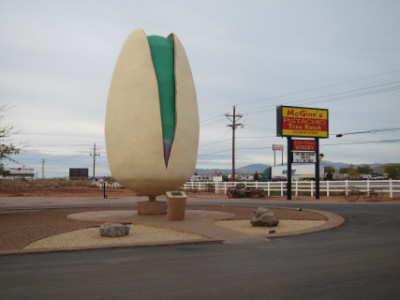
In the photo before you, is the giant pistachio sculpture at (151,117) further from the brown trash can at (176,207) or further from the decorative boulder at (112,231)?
the decorative boulder at (112,231)

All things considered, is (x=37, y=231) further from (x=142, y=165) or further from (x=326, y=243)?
(x=326, y=243)

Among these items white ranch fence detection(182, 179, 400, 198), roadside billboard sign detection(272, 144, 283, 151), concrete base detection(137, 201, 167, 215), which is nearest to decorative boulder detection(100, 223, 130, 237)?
concrete base detection(137, 201, 167, 215)

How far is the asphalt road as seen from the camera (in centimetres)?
522

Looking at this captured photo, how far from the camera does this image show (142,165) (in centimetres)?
1383

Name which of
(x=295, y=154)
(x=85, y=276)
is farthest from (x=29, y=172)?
(x=85, y=276)

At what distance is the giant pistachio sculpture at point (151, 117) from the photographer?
13781 mm

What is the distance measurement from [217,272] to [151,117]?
27.1 feet

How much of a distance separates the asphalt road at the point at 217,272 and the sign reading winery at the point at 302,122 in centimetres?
1890

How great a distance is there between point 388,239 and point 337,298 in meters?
5.43

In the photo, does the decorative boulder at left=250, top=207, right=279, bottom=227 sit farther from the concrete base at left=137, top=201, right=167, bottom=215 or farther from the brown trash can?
the concrete base at left=137, top=201, right=167, bottom=215

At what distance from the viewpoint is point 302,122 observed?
2830 cm

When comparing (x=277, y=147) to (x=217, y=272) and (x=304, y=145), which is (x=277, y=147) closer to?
(x=304, y=145)

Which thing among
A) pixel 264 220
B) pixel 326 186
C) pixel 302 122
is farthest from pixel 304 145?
pixel 264 220

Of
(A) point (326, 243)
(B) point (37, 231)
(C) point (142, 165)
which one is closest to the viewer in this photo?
(A) point (326, 243)
